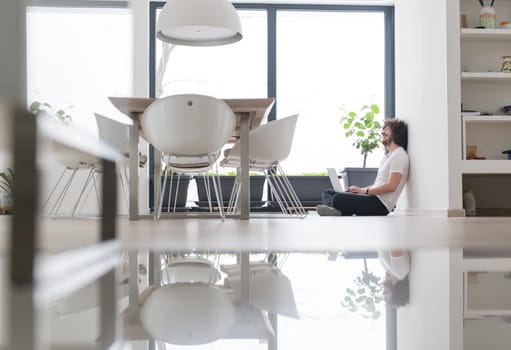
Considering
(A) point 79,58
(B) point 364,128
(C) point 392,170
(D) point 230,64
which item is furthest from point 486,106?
(A) point 79,58

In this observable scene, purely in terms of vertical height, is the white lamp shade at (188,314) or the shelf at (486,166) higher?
the shelf at (486,166)

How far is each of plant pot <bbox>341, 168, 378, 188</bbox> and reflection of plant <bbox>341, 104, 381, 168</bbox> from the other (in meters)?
0.10

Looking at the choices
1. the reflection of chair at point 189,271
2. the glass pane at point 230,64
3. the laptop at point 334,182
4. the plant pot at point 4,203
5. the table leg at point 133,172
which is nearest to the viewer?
the reflection of chair at point 189,271

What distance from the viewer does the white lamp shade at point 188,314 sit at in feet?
1.11

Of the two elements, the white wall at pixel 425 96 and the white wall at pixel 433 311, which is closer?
the white wall at pixel 433 311

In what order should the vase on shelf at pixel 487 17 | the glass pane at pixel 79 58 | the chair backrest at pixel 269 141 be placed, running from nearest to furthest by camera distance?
the chair backrest at pixel 269 141, the vase on shelf at pixel 487 17, the glass pane at pixel 79 58

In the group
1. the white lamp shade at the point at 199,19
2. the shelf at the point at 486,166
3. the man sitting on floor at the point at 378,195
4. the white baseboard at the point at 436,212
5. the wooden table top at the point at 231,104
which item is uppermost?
the white lamp shade at the point at 199,19

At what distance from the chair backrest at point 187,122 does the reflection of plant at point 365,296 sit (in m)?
2.31

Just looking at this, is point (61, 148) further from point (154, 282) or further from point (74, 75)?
point (74, 75)

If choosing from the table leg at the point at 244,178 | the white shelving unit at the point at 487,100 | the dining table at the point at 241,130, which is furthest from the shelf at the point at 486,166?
the table leg at the point at 244,178

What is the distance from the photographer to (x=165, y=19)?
3449 mm

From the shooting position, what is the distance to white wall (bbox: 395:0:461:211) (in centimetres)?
420

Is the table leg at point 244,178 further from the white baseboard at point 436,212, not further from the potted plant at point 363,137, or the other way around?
the potted plant at point 363,137

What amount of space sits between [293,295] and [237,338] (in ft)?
0.73
